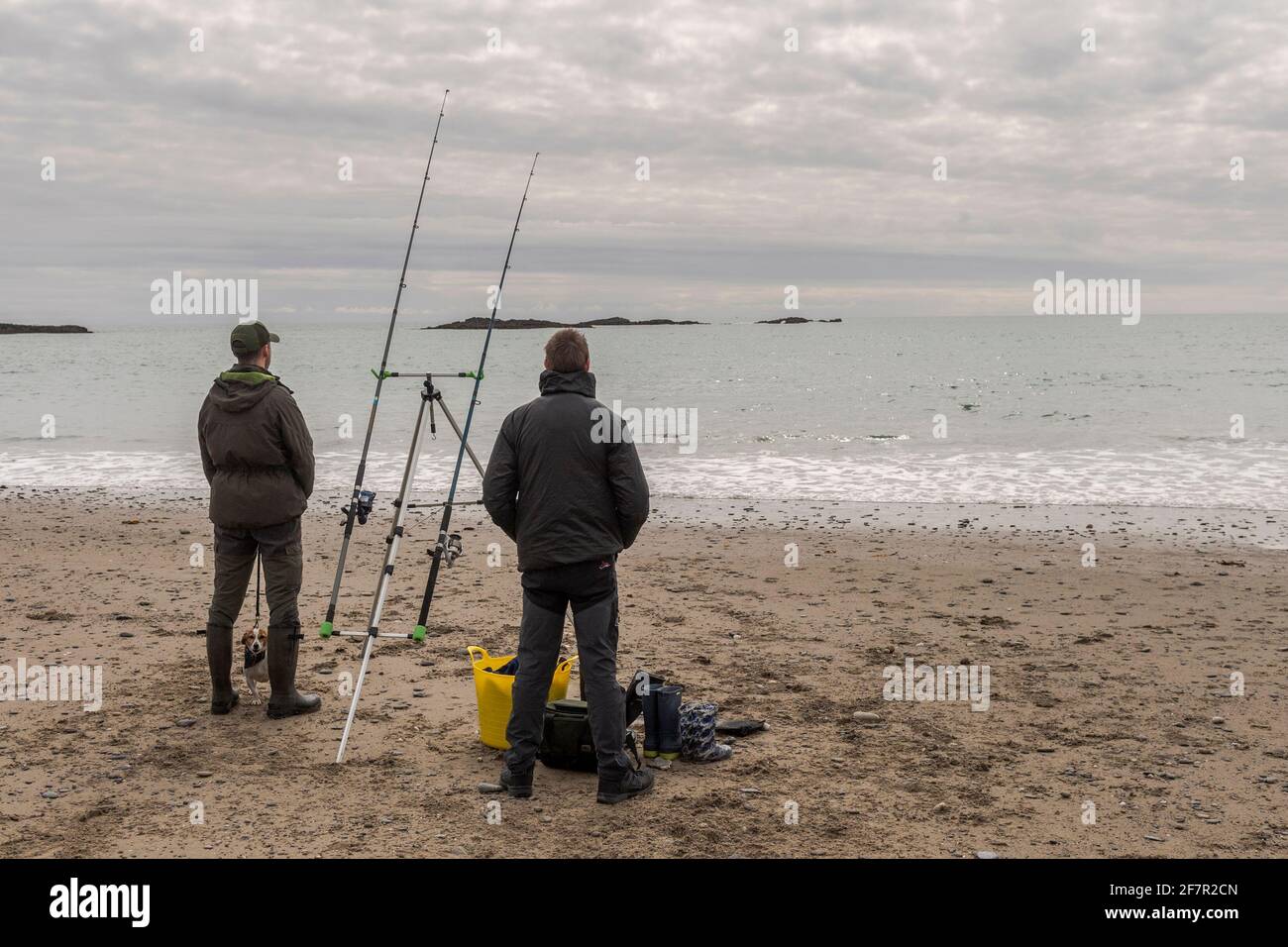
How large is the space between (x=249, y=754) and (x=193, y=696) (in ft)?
3.72

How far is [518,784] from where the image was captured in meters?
4.93

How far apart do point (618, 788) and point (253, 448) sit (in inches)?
101

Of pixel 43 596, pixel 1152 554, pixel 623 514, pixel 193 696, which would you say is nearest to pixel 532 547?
pixel 623 514

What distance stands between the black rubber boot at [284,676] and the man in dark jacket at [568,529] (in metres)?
1.58

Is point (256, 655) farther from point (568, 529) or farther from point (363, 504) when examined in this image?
point (568, 529)

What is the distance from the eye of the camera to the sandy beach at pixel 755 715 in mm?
4551

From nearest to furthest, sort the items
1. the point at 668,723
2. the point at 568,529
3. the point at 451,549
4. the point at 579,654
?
the point at 568,529 < the point at 579,654 < the point at 668,723 < the point at 451,549

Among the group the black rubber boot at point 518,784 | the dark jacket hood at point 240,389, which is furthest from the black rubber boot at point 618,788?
the dark jacket hood at point 240,389

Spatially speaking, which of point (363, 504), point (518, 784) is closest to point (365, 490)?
point (363, 504)

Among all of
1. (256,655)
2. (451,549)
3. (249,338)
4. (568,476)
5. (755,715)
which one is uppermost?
(249,338)

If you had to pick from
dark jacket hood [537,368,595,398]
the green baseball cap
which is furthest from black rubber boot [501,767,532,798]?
the green baseball cap

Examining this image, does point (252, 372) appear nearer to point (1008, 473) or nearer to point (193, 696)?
point (193, 696)

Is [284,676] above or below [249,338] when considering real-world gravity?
below

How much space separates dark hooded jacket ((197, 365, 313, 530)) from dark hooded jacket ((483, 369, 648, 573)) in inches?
57.0
